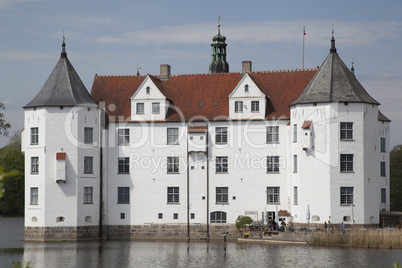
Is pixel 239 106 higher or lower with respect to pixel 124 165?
higher

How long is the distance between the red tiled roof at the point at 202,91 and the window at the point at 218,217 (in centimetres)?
693

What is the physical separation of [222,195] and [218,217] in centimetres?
162

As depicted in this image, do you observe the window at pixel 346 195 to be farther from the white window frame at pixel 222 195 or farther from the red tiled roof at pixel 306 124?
the white window frame at pixel 222 195

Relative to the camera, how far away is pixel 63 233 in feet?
135

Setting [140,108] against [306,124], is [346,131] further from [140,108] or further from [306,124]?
[140,108]

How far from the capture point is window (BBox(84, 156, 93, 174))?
42.4 m

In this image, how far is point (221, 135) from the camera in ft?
143

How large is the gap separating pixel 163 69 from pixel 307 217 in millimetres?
16881

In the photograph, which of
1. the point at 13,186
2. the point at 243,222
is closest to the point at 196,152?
the point at 243,222

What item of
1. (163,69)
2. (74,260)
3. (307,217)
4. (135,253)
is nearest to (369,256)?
(307,217)

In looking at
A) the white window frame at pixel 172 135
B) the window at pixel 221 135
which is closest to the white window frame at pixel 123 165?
the white window frame at pixel 172 135

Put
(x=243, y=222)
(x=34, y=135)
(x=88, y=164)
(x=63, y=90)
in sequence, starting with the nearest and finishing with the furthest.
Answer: (x=243, y=222) → (x=34, y=135) → (x=88, y=164) → (x=63, y=90)

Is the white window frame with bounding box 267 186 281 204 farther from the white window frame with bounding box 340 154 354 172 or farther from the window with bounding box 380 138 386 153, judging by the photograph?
the window with bounding box 380 138 386 153

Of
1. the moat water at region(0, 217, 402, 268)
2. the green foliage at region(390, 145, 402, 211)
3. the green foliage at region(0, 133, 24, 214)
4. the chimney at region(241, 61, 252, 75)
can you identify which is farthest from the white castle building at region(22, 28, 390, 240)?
the green foliage at region(0, 133, 24, 214)
